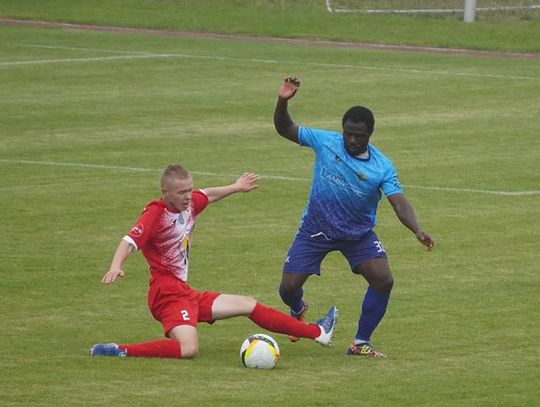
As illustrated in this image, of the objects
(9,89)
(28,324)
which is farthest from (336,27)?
(28,324)

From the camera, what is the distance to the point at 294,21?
3703cm

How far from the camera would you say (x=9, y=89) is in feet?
88.9

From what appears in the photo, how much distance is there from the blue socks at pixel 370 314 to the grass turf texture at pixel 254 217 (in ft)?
0.78

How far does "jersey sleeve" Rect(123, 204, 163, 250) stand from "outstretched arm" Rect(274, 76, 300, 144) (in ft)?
4.07

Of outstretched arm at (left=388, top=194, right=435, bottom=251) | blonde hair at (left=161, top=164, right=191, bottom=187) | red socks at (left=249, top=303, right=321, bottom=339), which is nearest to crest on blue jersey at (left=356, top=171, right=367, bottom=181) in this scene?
outstretched arm at (left=388, top=194, right=435, bottom=251)

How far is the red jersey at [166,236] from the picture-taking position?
11305mm

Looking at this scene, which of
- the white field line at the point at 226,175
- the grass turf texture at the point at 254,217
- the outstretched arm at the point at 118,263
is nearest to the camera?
the outstretched arm at the point at 118,263

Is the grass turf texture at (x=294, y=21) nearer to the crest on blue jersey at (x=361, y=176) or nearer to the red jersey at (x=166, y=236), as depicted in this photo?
the crest on blue jersey at (x=361, y=176)

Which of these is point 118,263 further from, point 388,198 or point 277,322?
point 388,198

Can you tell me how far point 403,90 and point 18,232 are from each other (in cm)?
1264

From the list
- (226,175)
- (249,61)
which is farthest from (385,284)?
(249,61)

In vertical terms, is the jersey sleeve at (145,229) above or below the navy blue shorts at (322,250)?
above

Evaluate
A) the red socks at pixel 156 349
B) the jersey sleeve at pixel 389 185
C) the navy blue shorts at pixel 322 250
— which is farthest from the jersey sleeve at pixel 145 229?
the jersey sleeve at pixel 389 185

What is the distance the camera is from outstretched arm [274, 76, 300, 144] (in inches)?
464
